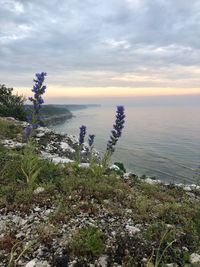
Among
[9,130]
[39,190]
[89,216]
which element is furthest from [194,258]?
[9,130]

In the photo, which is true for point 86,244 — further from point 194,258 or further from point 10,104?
Result: point 10,104

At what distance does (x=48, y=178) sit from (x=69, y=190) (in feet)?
3.73

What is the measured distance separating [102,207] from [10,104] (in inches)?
1039

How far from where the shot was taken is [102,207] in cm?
785

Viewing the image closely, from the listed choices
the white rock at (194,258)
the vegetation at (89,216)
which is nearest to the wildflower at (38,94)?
the vegetation at (89,216)

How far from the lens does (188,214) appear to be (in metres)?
7.94

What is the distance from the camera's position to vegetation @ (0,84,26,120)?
29.6 metres

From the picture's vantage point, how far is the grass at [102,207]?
19.8 ft

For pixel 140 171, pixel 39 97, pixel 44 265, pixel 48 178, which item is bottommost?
pixel 140 171

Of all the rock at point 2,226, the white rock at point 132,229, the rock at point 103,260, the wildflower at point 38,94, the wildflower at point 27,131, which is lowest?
the rock at point 103,260

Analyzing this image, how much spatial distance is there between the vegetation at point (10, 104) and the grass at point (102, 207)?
19.2m

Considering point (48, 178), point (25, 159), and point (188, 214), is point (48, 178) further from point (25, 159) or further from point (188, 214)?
point (188, 214)

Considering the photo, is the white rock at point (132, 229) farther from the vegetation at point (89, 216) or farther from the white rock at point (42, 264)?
the white rock at point (42, 264)

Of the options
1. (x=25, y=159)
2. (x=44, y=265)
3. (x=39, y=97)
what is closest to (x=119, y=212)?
(x=44, y=265)
